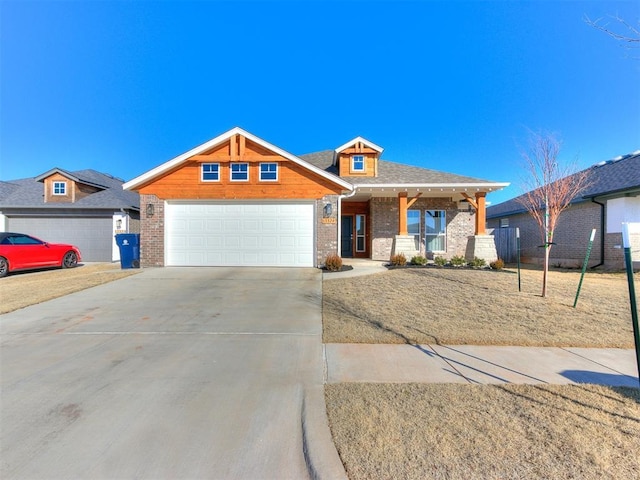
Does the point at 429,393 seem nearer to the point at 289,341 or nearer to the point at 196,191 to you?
the point at 289,341

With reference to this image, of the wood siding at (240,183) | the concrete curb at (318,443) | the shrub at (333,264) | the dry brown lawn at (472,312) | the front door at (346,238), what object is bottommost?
the concrete curb at (318,443)

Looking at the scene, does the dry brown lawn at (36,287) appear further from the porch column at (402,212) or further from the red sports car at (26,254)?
the porch column at (402,212)

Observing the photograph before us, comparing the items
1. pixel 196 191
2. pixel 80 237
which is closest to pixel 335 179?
pixel 196 191

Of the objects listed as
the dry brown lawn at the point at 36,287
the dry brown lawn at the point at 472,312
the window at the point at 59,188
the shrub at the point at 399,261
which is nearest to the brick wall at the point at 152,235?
the dry brown lawn at the point at 36,287

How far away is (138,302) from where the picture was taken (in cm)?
694

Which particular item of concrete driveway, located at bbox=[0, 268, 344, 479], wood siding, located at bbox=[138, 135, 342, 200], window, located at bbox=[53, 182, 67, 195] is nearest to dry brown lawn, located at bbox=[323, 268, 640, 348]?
concrete driveway, located at bbox=[0, 268, 344, 479]

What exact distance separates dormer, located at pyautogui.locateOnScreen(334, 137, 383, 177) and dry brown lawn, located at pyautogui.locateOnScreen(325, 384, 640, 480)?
12.5 meters

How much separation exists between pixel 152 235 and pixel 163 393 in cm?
996

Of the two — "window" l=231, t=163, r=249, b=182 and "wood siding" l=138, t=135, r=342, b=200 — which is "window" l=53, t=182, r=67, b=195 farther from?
"window" l=231, t=163, r=249, b=182

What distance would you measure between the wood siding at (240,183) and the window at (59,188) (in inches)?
314

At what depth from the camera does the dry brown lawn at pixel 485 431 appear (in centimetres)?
216

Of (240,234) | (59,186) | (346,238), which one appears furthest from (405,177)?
(59,186)

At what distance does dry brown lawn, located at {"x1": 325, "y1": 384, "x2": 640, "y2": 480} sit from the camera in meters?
2.16

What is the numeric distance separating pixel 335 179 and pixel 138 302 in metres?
7.54
